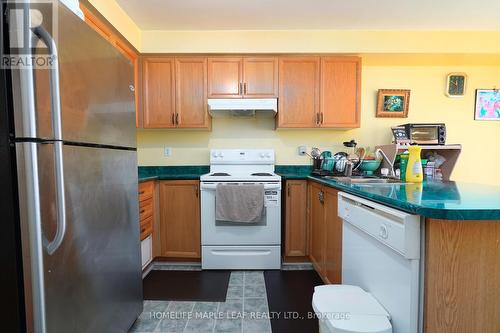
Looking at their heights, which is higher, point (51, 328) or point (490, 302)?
point (490, 302)

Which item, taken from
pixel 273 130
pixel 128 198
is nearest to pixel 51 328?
pixel 128 198

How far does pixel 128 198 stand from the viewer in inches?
51.4

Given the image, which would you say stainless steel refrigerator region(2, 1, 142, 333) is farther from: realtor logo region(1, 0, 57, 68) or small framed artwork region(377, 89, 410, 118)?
small framed artwork region(377, 89, 410, 118)

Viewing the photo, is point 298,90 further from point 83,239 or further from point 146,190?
point 83,239

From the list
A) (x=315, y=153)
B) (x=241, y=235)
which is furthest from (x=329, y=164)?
(x=241, y=235)

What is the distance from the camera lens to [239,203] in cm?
207

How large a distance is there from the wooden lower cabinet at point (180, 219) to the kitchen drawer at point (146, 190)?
111mm

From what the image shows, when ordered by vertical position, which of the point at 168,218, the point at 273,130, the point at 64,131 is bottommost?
the point at 168,218

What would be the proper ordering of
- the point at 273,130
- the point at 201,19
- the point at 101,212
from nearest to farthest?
the point at 101,212 → the point at 201,19 → the point at 273,130

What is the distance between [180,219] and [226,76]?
5.04 feet

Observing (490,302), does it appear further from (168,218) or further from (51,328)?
(168,218)

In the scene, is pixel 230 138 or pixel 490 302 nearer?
pixel 490 302

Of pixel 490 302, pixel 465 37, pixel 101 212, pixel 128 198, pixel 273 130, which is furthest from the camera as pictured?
pixel 273 130

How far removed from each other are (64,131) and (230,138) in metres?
1.90
